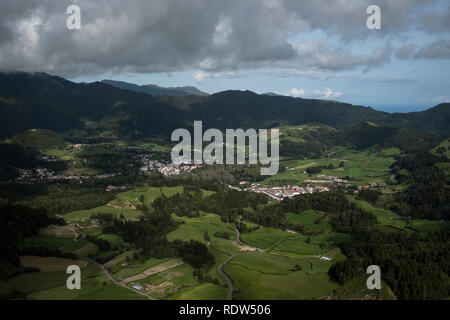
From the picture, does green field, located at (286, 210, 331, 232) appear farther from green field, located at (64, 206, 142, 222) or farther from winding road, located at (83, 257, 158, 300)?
winding road, located at (83, 257, 158, 300)

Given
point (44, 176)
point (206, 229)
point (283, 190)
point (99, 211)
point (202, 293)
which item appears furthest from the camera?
point (44, 176)

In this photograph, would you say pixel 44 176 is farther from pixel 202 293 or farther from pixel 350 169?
pixel 350 169

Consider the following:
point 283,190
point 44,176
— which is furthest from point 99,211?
point 44,176

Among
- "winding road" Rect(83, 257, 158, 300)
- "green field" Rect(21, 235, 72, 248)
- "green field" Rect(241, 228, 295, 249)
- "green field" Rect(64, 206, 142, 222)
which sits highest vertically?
"green field" Rect(64, 206, 142, 222)

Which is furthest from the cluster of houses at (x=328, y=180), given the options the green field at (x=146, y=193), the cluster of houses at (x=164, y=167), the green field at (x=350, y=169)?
the cluster of houses at (x=164, y=167)

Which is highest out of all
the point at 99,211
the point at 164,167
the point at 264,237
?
the point at 164,167

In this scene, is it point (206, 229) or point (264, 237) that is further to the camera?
point (206, 229)

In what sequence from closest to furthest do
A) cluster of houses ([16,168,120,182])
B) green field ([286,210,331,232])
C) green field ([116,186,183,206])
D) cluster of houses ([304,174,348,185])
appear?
green field ([286,210,331,232])
green field ([116,186,183,206])
cluster of houses ([16,168,120,182])
cluster of houses ([304,174,348,185])

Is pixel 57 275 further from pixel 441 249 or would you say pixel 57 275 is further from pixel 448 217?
pixel 448 217

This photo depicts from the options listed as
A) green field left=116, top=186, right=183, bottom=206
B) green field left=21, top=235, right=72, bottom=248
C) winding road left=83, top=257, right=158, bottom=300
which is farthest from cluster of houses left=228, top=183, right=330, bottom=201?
green field left=21, top=235, right=72, bottom=248

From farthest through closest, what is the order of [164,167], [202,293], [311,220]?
[164,167], [311,220], [202,293]

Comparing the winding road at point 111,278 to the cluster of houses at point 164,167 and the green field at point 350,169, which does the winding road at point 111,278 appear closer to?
the green field at point 350,169
